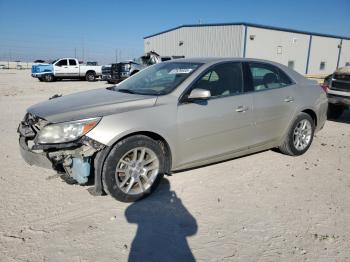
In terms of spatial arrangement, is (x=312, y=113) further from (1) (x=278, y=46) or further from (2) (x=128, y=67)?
(1) (x=278, y=46)

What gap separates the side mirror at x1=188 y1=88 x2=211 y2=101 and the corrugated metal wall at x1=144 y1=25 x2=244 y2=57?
80.0 feet

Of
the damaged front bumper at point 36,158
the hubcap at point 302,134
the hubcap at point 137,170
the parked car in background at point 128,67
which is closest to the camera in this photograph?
the damaged front bumper at point 36,158

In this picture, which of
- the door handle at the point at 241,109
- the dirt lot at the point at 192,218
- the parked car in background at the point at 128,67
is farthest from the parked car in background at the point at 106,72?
the door handle at the point at 241,109

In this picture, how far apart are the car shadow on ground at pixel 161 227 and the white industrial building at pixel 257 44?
2498 centimetres

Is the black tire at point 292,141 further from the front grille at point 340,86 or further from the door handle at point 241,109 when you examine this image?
the front grille at point 340,86

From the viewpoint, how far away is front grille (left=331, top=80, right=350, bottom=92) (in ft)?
26.2

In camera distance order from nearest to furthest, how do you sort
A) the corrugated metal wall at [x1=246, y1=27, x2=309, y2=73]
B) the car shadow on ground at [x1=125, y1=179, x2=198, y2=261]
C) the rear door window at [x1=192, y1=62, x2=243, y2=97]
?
1. the car shadow on ground at [x1=125, y1=179, x2=198, y2=261]
2. the rear door window at [x1=192, y1=62, x2=243, y2=97]
3. the corrugated metal wall at [x1=246, y1=27, x2=309, y2=73]

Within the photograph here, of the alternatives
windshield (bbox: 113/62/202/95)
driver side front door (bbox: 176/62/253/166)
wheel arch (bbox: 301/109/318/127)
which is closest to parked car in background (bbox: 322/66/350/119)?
wheel arch (bbox: 301/109/318/127)

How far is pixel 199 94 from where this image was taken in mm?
3748

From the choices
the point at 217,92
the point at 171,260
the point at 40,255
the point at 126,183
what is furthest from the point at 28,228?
the point at 217,92

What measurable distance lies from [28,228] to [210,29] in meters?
28.2

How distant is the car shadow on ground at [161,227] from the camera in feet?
8.95

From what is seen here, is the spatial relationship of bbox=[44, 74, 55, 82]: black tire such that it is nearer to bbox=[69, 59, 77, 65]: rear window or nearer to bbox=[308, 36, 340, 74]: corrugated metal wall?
bbox=[69, 59, 77, 65]: rear window

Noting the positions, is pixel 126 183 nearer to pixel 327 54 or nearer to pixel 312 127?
pixel 312 127
